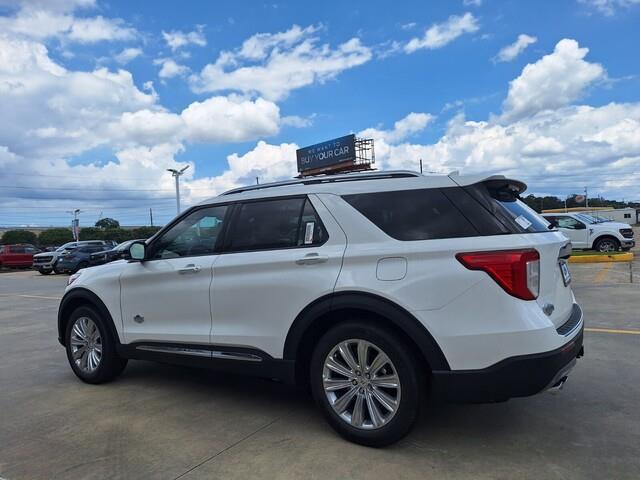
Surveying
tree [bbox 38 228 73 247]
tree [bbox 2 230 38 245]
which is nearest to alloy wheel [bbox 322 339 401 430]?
tree [bbox 2 230 38 245]

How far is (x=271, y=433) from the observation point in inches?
151

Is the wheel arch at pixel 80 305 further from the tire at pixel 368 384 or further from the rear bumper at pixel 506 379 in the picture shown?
the rear bumper at pixel 506 379

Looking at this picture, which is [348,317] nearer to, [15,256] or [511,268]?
[511,268]

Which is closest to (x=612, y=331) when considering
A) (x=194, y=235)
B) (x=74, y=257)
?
(x=194, y=235)

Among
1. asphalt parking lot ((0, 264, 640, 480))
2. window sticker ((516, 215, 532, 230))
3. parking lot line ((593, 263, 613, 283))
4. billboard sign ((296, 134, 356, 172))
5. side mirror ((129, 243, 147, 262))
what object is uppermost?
billboard sign ((296, 134, 356, 172))

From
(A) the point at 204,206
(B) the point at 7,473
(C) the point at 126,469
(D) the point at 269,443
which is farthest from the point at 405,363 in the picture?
(B) the point at 7,473

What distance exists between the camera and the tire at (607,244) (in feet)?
60.5

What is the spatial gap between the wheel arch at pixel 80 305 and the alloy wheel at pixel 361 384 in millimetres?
2450

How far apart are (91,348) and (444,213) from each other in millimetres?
3885

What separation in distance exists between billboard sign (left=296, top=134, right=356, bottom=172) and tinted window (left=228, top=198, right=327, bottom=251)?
45259mm

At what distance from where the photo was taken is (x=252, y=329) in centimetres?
397

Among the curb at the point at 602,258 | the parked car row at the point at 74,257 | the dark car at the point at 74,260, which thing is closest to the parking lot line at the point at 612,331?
the curb at the point at 602,258

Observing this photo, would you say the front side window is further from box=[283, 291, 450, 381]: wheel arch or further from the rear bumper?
the rear bumper

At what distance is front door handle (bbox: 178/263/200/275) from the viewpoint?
4344 mm
